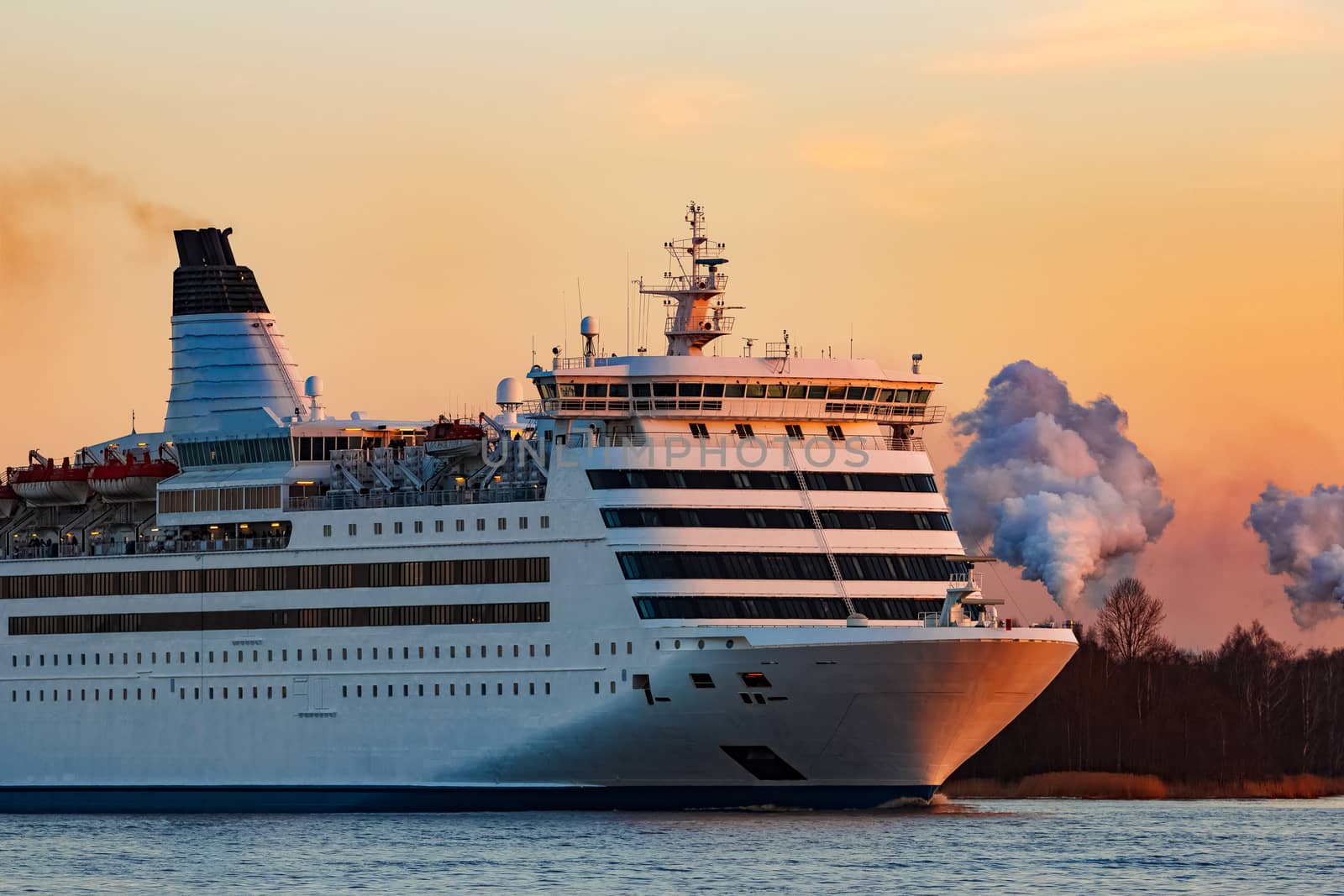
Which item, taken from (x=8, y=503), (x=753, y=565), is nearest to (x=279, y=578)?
(x=753, y=565)

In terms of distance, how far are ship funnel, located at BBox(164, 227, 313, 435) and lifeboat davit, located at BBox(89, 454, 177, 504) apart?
2.20 metres

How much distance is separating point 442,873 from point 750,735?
11480 millimetres

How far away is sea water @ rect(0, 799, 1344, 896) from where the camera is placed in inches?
2391

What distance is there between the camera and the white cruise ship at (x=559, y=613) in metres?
71.2

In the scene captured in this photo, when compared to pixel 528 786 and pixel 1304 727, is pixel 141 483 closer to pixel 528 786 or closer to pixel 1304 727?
pixel 528 786

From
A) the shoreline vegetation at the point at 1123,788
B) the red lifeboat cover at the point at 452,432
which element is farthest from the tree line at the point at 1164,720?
the red lifeboat cover at the point at 452,432

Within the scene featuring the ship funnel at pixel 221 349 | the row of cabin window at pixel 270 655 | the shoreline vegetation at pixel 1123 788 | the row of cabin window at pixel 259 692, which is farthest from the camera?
the shoreline vegetation at pixel 1123 788

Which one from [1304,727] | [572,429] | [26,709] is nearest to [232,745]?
[26,709]

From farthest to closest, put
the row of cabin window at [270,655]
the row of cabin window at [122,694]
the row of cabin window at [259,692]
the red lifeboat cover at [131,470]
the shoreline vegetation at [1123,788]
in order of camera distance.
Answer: the shoreline vegetation at [1123,788] → the red lifeboat cover at [131,470] → the row of cabin window at [122,694] → the row of cabin window at [270,655] → the row of cabin window at [259,692]

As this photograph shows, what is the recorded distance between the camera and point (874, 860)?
63.4m

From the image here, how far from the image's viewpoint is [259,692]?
79000 mm

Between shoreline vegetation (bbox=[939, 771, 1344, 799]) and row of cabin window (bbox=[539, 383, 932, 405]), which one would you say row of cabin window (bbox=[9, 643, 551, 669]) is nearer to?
row of cabin window (bbox=[539, 383, 932, 405])

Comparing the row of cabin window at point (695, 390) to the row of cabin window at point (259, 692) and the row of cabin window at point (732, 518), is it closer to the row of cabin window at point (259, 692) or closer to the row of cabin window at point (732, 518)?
the row of cabin window at point (732, 518)

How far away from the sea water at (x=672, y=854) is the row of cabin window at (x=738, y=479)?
8199mm
